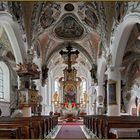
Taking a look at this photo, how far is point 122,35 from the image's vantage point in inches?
539

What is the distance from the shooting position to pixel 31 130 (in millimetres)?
7562

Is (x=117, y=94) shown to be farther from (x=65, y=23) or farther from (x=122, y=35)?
(x=65, y=23)

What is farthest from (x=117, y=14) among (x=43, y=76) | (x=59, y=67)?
(x=59, y=67)

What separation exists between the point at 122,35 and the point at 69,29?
9.26 m

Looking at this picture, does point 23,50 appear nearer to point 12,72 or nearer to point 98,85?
point 12,72

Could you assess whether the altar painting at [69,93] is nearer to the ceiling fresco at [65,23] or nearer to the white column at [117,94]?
the ceiling fresco at [65,23]

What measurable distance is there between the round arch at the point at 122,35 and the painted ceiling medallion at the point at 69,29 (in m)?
6.62

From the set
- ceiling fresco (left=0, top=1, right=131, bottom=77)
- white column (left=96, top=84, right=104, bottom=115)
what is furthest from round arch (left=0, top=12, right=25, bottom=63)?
white column (left=96, top=84, right=104, bottom=115)

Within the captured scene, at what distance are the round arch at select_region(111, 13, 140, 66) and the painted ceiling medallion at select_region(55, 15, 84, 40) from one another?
6618mm

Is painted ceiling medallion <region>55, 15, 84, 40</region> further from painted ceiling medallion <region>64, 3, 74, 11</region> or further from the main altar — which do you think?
the main altar

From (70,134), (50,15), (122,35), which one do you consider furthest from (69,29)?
(70,134)

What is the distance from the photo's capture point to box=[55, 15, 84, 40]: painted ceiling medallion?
2125cm

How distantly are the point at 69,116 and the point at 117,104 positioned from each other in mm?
15286

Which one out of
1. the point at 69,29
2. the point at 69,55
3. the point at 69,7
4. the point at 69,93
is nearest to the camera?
the point at 69,7
